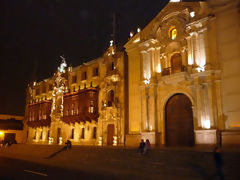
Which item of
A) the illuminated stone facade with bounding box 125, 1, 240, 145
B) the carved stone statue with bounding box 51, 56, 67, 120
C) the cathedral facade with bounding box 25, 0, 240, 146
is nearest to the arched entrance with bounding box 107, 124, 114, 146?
the cathedral facade with bounding box 25, 0, 240, 146

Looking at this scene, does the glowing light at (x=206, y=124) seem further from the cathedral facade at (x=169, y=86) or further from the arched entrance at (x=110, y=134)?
the arched entrance at (x=110, y=134)

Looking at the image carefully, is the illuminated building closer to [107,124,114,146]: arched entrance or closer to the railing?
[107,124,114,146]: arched entrance

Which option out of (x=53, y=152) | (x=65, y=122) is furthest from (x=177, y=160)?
(x=65, y=122)

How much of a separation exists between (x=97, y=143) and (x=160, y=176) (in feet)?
61.9

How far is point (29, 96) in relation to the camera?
49000mm

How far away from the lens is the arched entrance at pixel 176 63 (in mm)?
22962

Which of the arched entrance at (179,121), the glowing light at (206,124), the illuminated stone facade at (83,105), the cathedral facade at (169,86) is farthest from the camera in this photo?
the illuminated stone facade at (83,105)

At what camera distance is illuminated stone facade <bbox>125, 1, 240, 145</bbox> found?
63.8 ft

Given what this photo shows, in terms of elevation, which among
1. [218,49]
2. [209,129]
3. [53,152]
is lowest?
[53,152]

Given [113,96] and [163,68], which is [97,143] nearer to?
[113,96]

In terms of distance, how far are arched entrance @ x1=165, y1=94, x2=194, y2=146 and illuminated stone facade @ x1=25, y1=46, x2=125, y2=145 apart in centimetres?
662

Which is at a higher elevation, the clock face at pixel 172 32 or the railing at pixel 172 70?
the clock face at pixel 172 32

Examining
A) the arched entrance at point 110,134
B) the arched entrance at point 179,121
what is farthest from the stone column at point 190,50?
the arched entrance at point 110,134

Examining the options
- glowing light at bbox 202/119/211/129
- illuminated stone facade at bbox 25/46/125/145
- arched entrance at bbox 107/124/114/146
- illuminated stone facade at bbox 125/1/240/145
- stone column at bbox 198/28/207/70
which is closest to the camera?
illuminated stone facade at bbox 125/1/240/145
